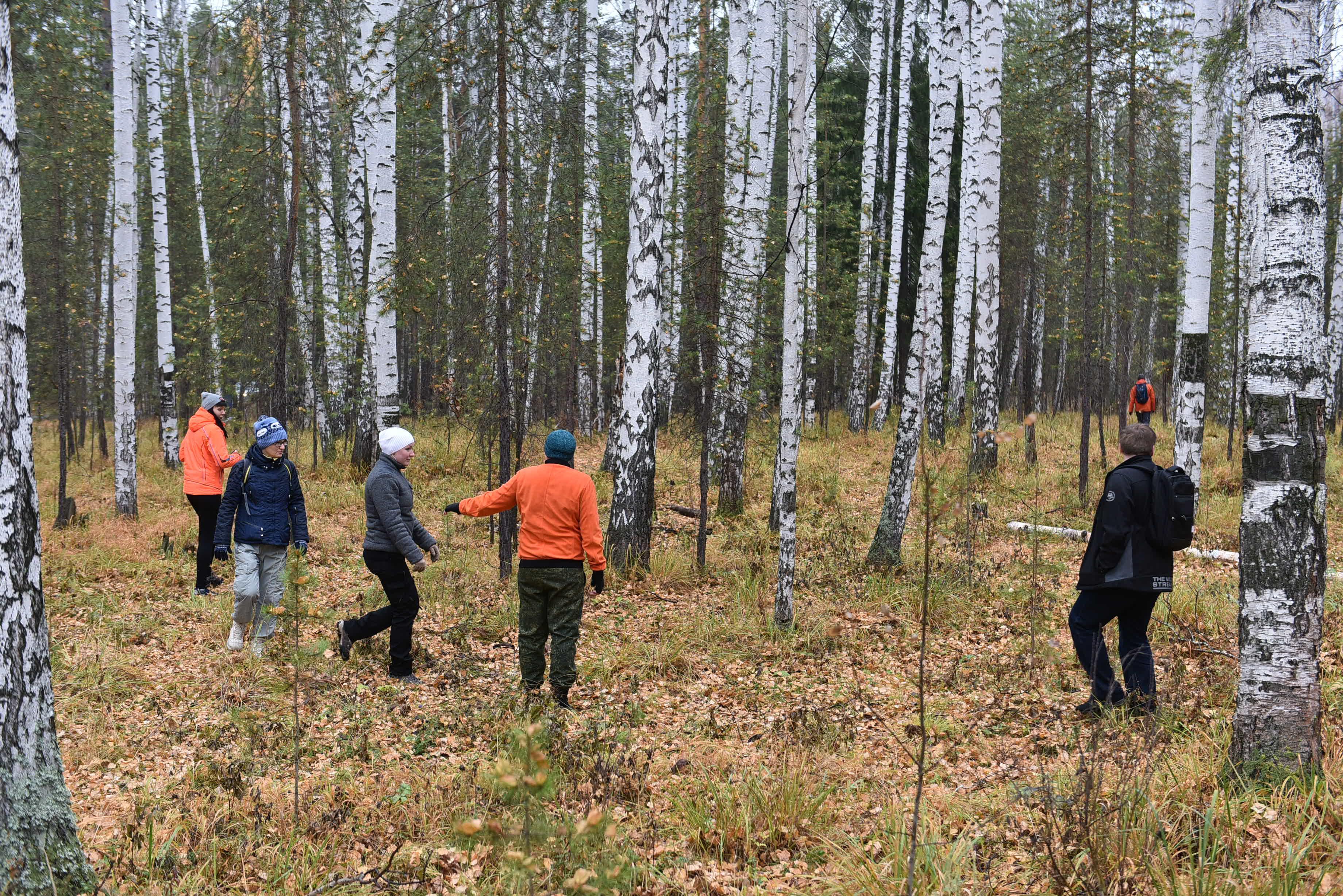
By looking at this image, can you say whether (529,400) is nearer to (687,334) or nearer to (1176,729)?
(687,334)

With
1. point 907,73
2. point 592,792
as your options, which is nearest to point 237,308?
point 592,792

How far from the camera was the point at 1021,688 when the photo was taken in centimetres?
633

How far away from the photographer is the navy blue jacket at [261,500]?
23.9 ft

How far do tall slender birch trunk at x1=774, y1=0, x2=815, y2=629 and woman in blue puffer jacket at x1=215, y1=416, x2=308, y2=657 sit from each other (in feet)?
13.3

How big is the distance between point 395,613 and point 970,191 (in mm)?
11957

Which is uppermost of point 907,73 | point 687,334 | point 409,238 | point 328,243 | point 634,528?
point 907,73

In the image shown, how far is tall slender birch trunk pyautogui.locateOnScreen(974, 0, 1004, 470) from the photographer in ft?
37.7

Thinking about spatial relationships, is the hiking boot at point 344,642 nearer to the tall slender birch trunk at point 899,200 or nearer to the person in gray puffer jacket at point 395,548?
the person in gray puffer jacket at point 395,548

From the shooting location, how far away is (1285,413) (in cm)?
396

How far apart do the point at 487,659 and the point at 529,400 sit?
427 inches

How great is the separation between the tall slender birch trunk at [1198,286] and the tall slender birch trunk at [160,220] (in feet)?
47.3

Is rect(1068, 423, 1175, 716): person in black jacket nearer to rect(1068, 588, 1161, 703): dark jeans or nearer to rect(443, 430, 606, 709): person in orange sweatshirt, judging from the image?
rect(1068, 588, 1161, 703): dark jeans

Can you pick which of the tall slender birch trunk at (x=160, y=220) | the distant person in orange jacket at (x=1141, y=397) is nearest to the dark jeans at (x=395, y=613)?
the tall slender birch trunk at (x=160, y=220)

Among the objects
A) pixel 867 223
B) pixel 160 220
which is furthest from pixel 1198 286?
pixel 160 220
